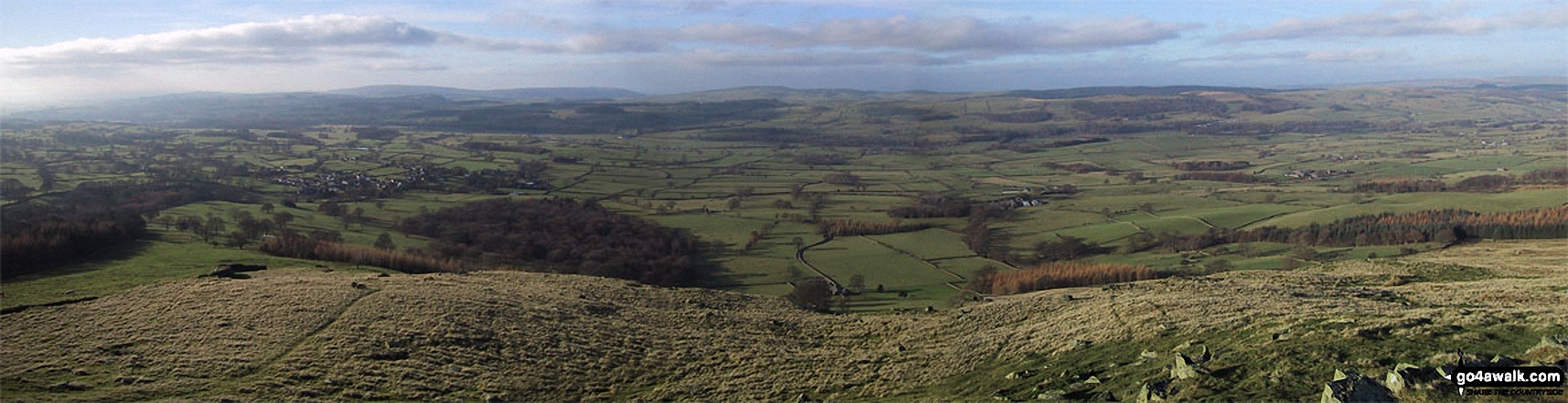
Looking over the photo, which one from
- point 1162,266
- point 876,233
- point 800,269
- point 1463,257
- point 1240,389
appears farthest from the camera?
point 876,233

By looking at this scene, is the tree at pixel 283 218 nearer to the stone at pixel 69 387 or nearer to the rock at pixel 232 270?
the rock at pixel 232 270

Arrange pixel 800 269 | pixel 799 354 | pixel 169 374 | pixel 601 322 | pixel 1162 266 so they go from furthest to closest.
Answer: pixel 800 269, pixel 1162 266, pixel 601 322, pixel 799 354, pixel 169 374

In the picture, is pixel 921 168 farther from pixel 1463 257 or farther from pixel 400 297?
pixel 400 297

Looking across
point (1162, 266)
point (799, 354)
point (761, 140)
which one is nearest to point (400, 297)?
point (799, 354)

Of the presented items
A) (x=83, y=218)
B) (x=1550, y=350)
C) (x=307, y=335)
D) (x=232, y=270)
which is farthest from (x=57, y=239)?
(x=1550, y=350)

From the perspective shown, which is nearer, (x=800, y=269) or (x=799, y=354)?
(x=799, y=354)

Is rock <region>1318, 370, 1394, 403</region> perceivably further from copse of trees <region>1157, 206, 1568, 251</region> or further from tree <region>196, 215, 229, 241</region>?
tree <region>196, 215, 229, 241</region>

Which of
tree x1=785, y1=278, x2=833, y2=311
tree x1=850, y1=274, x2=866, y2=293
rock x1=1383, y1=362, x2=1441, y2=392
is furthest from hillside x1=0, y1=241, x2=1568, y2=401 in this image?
tree x1=850, y1=274, x2=866, y2=293

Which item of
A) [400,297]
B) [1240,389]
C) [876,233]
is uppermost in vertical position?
[1240,389]
